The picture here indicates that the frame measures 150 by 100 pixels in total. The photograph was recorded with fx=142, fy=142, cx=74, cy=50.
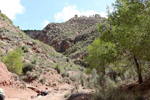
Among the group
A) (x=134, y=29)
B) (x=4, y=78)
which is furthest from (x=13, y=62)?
(x=134, y=29)

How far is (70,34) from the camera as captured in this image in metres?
72.4

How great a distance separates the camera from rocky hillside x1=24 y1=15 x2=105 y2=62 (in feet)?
206

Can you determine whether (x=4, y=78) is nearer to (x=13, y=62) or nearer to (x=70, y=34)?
(x=13, y=62)

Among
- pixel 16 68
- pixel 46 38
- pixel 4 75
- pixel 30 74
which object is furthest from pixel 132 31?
pixel 46 38

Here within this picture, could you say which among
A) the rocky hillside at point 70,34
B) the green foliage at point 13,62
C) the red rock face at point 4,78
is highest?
the rocky hillside at point 70,34

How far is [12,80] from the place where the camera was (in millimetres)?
14203

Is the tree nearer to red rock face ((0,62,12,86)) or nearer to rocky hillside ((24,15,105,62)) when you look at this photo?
red rock face ((0,62,12,86))

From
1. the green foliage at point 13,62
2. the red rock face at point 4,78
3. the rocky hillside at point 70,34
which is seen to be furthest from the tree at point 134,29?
the rocky hillside at point 70,34

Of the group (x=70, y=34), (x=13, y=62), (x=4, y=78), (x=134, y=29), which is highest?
(x=70, y=34)

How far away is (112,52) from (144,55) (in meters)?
2.48

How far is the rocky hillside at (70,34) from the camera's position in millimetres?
62656

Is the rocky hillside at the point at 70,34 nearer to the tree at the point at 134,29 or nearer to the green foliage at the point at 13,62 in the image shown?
the green foliage at the point at 13,62

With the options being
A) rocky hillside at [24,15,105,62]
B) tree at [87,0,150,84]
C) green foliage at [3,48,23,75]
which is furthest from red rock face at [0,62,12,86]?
rocky hillside at [24,15,105,62]

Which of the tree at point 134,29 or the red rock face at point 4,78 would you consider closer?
the tree at point 134,29
